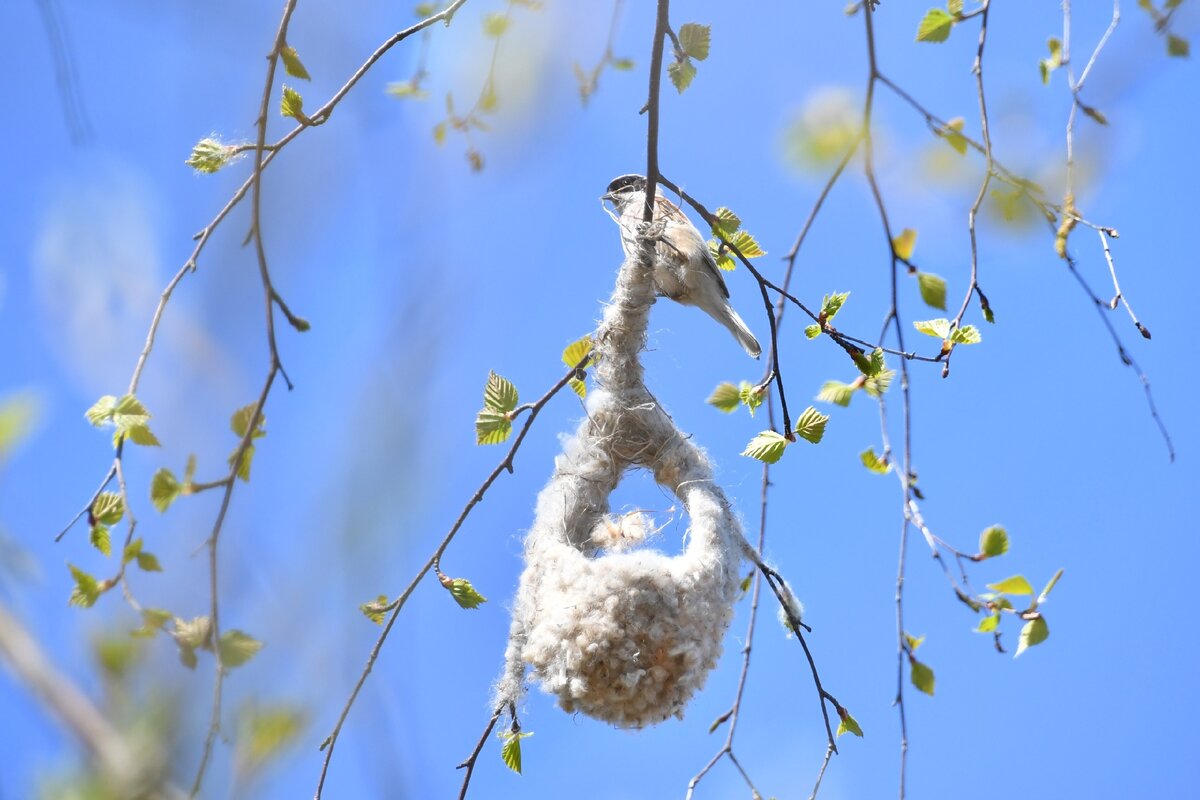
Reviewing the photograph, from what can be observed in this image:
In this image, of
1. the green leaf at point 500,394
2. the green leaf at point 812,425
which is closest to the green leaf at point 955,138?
the green leaf at point 812,425

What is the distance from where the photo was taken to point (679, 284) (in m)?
1.88

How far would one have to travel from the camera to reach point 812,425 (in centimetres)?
141

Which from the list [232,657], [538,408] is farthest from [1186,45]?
[232,657]

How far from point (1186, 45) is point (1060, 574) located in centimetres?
82

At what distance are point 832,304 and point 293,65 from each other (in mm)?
783

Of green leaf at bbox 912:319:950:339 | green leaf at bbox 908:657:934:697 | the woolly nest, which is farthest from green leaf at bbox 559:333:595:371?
green leaf at bbox 908:657:934:697

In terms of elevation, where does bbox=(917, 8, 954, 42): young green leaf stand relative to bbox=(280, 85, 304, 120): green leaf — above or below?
above

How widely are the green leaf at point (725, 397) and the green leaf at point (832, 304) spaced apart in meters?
0.24

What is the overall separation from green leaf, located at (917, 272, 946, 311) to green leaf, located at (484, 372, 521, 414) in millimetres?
607

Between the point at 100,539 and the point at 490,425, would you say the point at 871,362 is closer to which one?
the point at 490,425

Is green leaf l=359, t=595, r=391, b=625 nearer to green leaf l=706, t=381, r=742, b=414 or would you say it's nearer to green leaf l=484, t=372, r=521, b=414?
green leaf l=484, t=372, r=521, b=414

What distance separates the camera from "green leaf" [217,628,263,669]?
0.51m

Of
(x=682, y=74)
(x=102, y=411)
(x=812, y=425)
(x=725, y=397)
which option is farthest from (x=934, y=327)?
(x=102, y=411)

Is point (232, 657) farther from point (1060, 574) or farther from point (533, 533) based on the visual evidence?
point (1060, 574)
